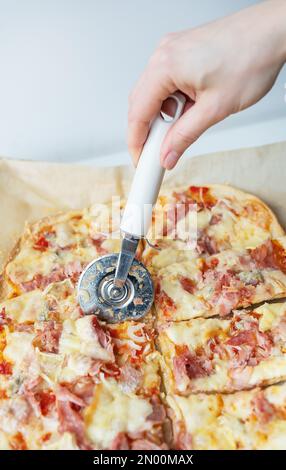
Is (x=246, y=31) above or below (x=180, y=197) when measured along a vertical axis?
above

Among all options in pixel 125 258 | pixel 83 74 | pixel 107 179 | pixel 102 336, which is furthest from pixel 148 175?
pixel 83 74

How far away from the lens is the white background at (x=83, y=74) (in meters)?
4.29

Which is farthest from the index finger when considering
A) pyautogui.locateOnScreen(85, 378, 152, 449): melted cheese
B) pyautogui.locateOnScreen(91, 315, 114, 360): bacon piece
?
pyautogui.locateOnScreen(85, 378, 152, 449): melted cheese

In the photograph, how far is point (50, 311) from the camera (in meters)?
3.00

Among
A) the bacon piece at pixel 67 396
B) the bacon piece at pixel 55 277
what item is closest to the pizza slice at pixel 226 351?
the bacon piece at pixel 67 396

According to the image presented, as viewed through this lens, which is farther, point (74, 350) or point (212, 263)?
point (212, 263)

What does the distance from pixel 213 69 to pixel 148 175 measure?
528mm

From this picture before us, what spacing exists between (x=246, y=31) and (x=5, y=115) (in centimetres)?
273

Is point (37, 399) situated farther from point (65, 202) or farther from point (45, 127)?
point (45, 127)

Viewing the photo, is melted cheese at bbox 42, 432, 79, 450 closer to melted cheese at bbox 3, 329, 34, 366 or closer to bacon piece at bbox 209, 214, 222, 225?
melted cheese at bbox 3, 329, 34, 366

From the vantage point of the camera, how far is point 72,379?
2646mm

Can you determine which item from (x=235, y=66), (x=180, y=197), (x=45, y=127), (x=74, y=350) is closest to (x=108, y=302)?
(x=74, y=350)

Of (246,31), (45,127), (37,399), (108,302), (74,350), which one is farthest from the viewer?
(45,127)

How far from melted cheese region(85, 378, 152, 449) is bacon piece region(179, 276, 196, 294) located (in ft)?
2.50
